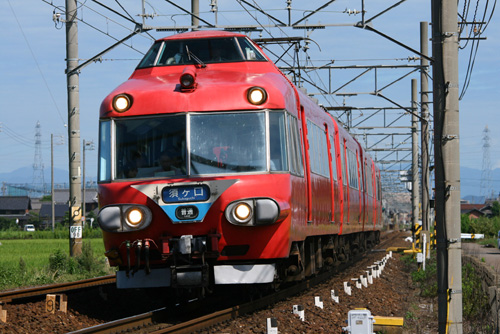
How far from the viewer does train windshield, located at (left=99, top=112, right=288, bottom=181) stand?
35.5 ft

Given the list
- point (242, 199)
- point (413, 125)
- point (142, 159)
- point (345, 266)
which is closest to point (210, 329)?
point (242, 199)

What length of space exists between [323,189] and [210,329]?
522 cm

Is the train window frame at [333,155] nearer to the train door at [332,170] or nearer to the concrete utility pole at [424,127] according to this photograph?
the train door at [332,170]

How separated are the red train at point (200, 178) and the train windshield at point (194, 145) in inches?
0.5

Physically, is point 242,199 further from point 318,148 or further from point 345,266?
point 345,266

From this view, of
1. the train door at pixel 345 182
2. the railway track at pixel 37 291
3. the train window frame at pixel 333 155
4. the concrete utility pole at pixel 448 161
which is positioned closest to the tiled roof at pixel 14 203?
the train door at pixel 345 182

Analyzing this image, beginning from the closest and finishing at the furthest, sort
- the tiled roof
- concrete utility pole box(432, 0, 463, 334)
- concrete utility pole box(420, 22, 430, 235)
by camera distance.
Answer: concrete utility pole box(432, 0, 463, 334) → concrete utility pole box(420, 22, 430, 235) → the tiled roof

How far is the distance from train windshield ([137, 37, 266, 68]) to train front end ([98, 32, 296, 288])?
35.6 inches

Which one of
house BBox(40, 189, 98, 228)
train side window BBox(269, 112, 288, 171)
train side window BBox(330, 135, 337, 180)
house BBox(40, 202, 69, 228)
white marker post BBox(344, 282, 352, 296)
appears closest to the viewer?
train side window BBox(269, 112, 288, 171)

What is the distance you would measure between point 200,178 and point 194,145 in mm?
485

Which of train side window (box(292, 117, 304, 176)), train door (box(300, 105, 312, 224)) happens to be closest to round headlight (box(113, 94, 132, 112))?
train side window (box(292, 117, 304, 176))

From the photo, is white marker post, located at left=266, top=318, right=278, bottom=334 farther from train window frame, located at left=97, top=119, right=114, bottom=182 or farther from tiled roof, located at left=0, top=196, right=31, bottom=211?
tiled roof, located at left=0, top=196, right=31, bottom=211

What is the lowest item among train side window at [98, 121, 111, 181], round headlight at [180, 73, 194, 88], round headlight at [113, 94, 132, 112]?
train side window at [98, 121, 111, 181]

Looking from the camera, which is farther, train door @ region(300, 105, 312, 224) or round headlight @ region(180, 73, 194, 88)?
train door @ region(300, 105, 312, 224)
